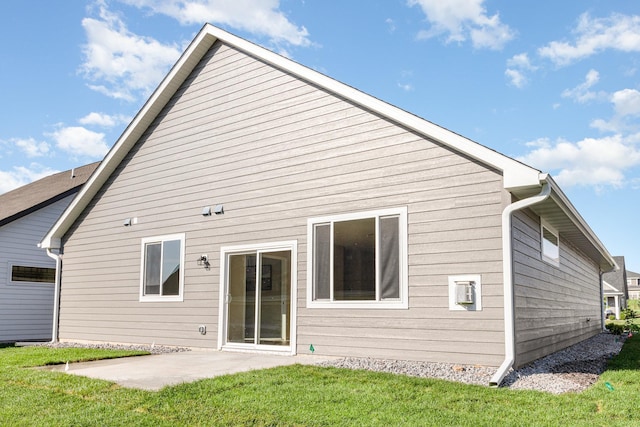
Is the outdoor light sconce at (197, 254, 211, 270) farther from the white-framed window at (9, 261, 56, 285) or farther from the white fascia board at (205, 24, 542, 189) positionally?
the white-framed window at (9, 261, 56, 285)

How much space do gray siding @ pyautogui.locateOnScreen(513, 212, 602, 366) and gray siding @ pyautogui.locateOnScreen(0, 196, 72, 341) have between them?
13780mm

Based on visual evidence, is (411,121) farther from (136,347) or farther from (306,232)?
(136,347)

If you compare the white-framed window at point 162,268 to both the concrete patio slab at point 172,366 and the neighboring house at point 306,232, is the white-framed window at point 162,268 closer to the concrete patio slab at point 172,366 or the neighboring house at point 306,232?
the neighboring house at point 306,232

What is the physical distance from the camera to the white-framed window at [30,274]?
15149mm

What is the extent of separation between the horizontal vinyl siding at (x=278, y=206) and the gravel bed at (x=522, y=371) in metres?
0.24

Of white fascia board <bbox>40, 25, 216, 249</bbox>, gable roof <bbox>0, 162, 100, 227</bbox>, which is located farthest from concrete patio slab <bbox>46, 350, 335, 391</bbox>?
gable roof <bbox>0, 162, 100, 227</bbox>

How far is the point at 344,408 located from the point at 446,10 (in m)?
8.45

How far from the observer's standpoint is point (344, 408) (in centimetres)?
488

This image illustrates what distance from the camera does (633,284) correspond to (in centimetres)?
6353

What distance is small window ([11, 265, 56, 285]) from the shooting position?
1520 cm

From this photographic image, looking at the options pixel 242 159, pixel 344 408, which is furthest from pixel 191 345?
pixel 344 408

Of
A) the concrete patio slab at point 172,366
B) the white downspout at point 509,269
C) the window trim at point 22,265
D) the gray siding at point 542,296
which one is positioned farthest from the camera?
the window trim at point 22,265

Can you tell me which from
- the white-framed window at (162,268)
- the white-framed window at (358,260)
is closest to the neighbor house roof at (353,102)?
the white-framed window at (358,260)

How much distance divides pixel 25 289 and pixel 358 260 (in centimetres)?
1180
